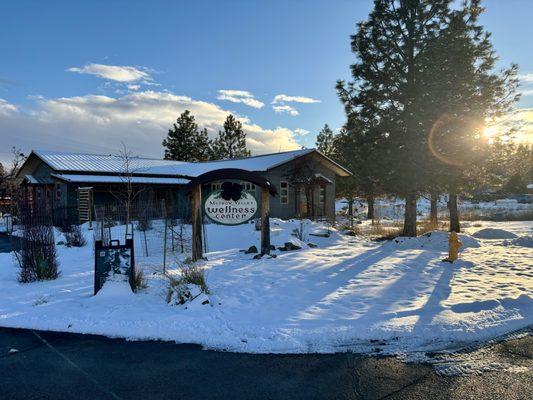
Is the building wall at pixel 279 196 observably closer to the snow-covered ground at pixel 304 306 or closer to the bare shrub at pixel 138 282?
the snow-covered ground at pixel 304 306

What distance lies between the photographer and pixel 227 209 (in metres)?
11.2

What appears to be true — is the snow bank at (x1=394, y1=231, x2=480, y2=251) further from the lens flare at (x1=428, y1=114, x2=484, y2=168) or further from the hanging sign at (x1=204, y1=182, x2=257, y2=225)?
the hanging sign at (x1=204, y1=182, x2=257, y2=225)

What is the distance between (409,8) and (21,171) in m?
30.7

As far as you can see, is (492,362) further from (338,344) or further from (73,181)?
(73,181)

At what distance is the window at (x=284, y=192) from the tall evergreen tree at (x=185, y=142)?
91.8 feet

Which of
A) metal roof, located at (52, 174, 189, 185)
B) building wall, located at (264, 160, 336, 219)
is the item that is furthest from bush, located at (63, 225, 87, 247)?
building wall, located at (264, 160, 336, 219)

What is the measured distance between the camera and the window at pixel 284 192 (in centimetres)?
2890

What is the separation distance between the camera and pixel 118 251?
296 inches

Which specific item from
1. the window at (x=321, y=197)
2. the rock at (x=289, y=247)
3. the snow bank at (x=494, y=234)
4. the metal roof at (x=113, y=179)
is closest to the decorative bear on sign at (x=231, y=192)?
the rock at (x=289, y=247)

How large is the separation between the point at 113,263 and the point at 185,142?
48208 mm

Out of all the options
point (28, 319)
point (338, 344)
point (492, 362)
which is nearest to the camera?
point (492, 362)

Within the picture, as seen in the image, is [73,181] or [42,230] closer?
[42,230]

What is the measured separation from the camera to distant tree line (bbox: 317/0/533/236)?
56.4ft

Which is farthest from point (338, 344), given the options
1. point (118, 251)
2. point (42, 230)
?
point (42, 230)
